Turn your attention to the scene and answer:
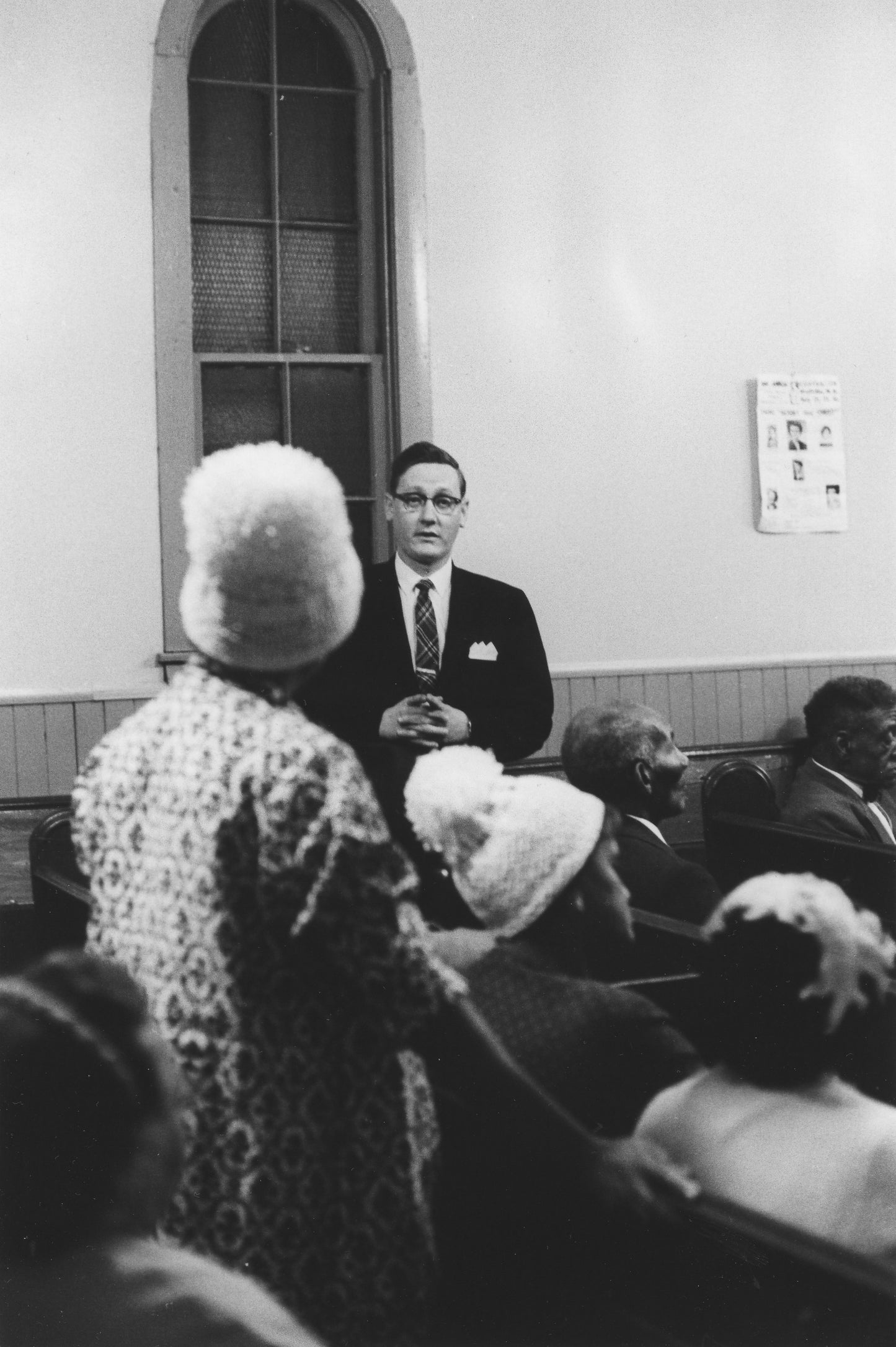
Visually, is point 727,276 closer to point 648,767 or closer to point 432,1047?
point 648,767

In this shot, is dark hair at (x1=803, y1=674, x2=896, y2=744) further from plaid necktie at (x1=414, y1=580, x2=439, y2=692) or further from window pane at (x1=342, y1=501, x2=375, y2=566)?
window pane at (x1=342, y1=501, x2=375, y2=566)

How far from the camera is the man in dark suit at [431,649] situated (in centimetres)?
306

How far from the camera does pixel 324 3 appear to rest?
402 cm

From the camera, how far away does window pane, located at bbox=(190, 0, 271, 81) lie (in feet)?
12.9

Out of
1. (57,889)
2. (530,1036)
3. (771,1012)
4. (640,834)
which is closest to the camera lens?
(771,1012)

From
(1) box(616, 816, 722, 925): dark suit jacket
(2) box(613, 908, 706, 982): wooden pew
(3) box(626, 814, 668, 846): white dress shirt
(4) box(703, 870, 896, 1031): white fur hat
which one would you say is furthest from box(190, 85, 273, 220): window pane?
(4) box(703, 870, 896, 1031): white fur hat

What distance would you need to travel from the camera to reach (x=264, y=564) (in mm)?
1415

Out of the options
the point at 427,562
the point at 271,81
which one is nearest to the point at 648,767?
the point at 427,562

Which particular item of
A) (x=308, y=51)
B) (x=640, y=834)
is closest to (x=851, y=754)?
(x=640, y=834)

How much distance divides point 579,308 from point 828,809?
1.76 metres

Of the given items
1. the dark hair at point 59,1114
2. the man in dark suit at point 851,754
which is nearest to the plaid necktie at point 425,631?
the man in dark suit at point 851,754

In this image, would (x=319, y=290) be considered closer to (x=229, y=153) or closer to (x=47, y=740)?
(x=229, y=153)

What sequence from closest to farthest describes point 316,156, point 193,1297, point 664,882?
point 193,1297 → point 664,882 → point 316,156

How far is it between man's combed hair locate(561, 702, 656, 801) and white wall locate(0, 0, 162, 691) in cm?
164
